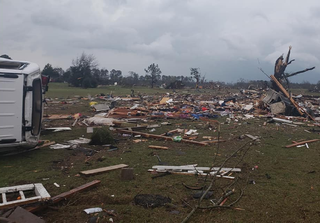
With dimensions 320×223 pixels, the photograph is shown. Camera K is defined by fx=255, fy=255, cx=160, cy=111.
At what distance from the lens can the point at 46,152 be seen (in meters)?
7.13

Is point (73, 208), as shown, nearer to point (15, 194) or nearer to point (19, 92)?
point (15, 194)

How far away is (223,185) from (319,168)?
9.26 feet

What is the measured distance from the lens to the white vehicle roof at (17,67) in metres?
5.86

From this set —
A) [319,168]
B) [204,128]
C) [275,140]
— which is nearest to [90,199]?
[319,168]

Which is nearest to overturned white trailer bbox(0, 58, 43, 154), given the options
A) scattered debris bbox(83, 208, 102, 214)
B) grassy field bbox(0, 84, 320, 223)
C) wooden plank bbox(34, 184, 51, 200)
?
grassy field bbox(0, 84, 320, 223)

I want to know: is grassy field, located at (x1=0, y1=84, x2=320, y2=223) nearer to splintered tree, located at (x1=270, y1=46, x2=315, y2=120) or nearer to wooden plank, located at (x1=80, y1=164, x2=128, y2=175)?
wooden plank, located at (x1=80, y1=164, x2=128, y2=175)

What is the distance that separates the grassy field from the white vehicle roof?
2.17 m

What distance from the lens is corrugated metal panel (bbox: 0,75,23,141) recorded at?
5680mm

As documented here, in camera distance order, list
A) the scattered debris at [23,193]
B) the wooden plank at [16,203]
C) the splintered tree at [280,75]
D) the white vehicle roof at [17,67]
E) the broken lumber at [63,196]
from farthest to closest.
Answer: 1. the splintered tree at [280,75]
2. the white vehicle roof at [17,67]
3. the scattered debris at [23,193]
4. the broken lumber at [63,196]
5. the wooden plank at [16,203]

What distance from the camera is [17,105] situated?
5.85 meters

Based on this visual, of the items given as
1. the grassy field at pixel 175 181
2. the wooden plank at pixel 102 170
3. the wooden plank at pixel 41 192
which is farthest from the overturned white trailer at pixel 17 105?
the wooden plank at pixel 41 192

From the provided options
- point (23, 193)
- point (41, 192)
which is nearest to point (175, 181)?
point (41, 192)

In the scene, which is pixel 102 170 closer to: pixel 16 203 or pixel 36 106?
pixel 16 203

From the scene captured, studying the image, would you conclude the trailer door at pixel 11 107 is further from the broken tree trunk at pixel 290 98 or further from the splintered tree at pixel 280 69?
the splintered tree at pixel 280 69
